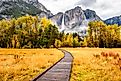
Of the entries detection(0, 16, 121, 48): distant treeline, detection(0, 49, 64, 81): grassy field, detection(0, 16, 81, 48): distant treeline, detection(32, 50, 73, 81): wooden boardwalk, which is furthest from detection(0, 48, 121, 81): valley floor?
detection(0, 16, 121, 48): distant treeline

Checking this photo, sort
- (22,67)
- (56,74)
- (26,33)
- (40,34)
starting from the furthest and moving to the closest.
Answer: (40,34), (26,33), (22,67), (56,74)

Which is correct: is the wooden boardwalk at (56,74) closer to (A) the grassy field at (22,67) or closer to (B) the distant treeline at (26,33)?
(A) the grassy field at (22,67)

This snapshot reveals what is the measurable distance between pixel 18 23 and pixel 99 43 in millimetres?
34464

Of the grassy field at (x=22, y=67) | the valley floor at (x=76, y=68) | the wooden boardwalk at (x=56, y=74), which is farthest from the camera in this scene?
the grassy field at (x=22, y=67)

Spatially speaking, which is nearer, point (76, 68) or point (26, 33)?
point (76, 68)

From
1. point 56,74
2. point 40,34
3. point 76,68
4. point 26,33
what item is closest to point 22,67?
point 76,68

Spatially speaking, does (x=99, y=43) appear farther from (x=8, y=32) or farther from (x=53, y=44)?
(x=8, y=32)

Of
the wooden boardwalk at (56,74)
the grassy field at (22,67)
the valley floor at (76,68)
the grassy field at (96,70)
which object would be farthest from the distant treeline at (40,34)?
the wooden boardwalk at (56,74)

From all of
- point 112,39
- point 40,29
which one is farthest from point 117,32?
point 40,29

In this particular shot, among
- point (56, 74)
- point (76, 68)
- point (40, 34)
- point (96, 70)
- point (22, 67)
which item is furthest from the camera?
point (40, 34)

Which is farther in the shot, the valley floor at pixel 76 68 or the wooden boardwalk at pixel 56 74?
the valley floor at pixel 76 68

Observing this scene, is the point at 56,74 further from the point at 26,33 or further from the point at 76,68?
the point at 26,33

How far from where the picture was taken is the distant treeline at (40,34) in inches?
3839

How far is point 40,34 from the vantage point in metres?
103
